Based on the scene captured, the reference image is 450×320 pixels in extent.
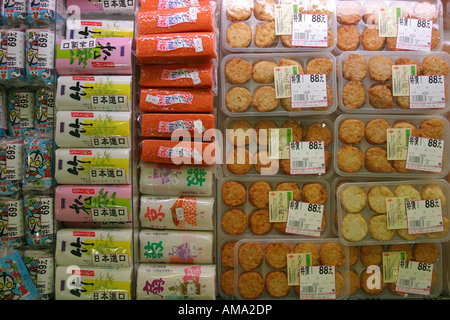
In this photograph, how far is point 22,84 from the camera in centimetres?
176

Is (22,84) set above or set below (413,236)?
above

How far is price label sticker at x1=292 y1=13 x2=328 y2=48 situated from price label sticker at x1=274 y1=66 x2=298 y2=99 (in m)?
0.14

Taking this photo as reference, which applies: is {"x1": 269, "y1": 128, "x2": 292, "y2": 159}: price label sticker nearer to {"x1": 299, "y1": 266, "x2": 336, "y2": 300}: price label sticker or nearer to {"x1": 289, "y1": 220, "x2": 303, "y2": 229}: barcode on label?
{"x1": 289, "y1": 220, "x2": 303, "y2": 229}: barcode on label

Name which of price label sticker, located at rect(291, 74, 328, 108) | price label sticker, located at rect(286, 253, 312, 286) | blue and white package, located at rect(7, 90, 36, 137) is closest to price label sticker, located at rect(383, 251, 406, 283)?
price label sticker, located at rect(286, 253, 312, 286)

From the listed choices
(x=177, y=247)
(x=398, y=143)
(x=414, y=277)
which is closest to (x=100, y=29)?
(x=177, y=247)

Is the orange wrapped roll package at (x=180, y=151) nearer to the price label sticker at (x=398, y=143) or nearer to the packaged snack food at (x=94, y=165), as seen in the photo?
the packaged snack food at (x=94, y=165)

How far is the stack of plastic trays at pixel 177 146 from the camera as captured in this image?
1.68 meters

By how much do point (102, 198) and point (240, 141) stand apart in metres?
0.76

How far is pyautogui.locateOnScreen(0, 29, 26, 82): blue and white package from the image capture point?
1659mm

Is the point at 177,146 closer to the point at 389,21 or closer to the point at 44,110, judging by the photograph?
the point at 44,110

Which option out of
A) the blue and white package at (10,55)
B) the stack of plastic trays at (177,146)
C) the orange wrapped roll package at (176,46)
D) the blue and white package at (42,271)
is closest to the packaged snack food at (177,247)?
the stack of plastic trays at (177,146)
